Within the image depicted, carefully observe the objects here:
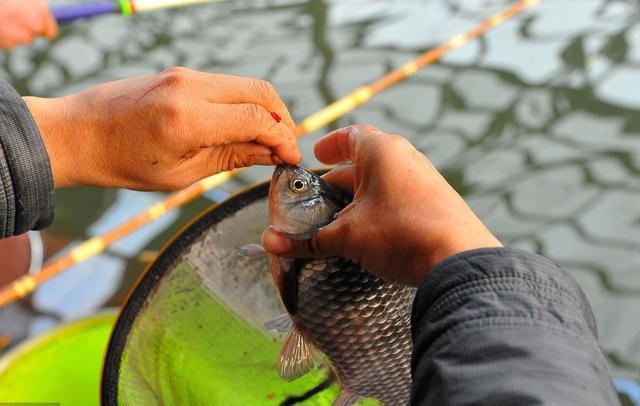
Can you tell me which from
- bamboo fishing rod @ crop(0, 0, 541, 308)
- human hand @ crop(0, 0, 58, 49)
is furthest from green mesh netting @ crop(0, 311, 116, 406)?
human hand @ crop(0, 0, 58, 49)

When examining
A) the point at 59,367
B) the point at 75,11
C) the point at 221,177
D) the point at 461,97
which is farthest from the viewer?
the point at 461,97

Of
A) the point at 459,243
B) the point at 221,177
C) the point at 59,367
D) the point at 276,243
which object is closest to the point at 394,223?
the point at 459,243

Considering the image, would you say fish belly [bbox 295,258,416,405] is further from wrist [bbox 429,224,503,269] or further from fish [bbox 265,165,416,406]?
wrist [bbox 429,224,503,269]

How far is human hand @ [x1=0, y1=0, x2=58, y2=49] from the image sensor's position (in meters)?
1.79

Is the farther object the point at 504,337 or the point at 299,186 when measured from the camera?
the point at 299,186

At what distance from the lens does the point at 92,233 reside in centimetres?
229

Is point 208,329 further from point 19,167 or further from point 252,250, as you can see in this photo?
point 19,167

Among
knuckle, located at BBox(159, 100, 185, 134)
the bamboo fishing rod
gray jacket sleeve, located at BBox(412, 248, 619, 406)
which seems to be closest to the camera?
gray jacket sleeve, located at BBox(412, 248, 619, 406)

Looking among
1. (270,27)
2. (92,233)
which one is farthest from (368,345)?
(270,27)

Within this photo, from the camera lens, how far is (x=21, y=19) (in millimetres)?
1806

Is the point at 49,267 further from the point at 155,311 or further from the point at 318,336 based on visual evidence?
the point at 318,336

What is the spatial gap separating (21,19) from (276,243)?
4.01ft

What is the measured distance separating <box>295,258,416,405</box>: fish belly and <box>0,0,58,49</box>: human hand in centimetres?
122

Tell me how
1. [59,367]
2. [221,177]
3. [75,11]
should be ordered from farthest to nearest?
[221,177] < [75,11] < [59,367]
